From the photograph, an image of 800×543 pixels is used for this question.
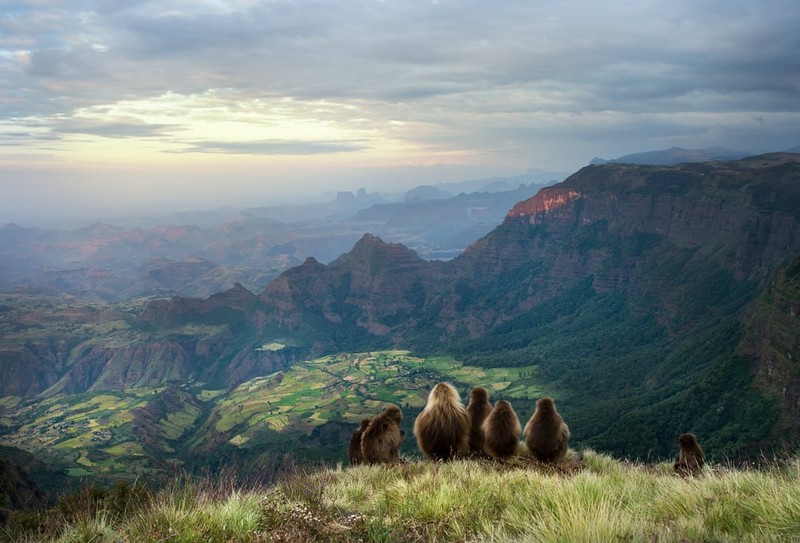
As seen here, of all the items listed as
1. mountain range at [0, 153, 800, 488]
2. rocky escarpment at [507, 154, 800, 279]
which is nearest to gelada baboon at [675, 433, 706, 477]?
mountain range at [0, 153, 800, 488]

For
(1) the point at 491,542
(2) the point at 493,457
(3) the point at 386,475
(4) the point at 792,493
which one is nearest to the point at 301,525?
(1) the point at 491,542

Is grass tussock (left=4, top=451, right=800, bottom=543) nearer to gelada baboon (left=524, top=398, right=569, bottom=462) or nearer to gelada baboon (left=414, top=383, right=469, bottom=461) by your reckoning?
gelada baboon (left=414, top=383, right=469, bottom=461)

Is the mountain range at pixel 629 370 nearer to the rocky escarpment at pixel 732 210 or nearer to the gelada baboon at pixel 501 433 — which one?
the rocky escarpment at pixel 732 210

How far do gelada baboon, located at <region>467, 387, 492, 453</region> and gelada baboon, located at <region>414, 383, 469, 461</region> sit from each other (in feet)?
2.18

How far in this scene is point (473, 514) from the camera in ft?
19.1

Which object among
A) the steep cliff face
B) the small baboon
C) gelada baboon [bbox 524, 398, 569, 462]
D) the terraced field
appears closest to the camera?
gelada baboon [bbox 524, 398, 569, 462]

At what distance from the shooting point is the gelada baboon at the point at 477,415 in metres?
12.4

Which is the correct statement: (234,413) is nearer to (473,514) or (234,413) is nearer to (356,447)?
(356,447)

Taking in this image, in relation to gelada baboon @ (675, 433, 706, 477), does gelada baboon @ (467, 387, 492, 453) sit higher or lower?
higher

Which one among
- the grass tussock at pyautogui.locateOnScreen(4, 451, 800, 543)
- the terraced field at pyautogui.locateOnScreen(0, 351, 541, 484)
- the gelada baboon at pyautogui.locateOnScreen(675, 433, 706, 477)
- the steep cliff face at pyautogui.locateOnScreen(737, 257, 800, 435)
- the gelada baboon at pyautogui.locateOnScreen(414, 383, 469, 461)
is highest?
the grass tussock at pyautogui.locateOnScreen(4, 451, 800, 543)

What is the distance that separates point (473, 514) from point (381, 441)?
22.6 feet

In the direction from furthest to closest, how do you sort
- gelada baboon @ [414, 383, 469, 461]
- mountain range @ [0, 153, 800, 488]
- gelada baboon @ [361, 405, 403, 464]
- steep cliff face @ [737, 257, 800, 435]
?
mountain range @ [0, 153, 800, 488] < steep cliff face @ [737, 257, 800, 435] < gelada baboon @ [361, 405, 403, 464] < gelada baboon @ [414, 383, 469, 461]

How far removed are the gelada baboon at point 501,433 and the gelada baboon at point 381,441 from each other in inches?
89.7

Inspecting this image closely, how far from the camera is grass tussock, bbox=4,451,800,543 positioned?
14.8 ft
